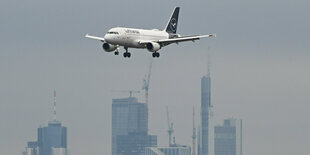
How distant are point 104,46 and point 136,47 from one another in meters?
4.72

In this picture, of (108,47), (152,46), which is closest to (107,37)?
(108,47)

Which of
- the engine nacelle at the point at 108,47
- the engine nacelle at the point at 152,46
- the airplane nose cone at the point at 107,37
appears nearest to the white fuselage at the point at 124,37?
the airplane nose cone at the point at 107,37

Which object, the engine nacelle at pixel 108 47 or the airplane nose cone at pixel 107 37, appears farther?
the engine nacelle at pixel 108 47

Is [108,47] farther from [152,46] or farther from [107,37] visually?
[152,46]

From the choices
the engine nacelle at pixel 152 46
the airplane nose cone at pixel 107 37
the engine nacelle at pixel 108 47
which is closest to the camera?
the airplane nose cone at pixel 107 37

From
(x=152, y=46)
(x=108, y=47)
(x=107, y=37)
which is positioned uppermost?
(x=107, y=37)

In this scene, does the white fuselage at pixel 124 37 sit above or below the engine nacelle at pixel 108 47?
above

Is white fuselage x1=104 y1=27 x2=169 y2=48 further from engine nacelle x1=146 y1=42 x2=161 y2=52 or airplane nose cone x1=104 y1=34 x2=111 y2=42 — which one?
engine nacelle x1=146 y1=42 x2=161 y2=52

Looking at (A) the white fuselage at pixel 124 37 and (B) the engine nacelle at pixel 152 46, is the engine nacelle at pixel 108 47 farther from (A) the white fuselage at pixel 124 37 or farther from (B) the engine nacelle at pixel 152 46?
(B) the engine nacelle at pixel 152 46

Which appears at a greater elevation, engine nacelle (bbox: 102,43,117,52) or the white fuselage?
the white fuselage

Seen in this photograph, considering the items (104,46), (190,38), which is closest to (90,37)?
(104,46)

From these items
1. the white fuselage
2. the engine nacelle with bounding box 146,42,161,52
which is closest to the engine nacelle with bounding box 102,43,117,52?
the white fuselage

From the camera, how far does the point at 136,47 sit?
648 feet

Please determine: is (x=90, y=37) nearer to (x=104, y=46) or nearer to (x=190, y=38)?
(x=104, y=46)
